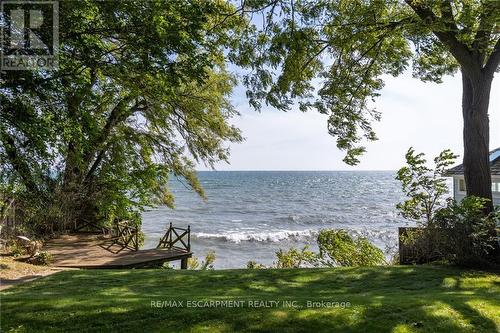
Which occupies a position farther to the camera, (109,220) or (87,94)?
(109,220)

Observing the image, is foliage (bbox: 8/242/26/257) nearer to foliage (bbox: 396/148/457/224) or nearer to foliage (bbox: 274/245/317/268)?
foliage (bbox: 274/245/317/268)

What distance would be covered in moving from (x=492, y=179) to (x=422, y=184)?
30.1 feet

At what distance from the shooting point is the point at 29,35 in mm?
6684

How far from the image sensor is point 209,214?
4859 cm

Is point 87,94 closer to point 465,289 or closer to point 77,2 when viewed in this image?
point 77,2

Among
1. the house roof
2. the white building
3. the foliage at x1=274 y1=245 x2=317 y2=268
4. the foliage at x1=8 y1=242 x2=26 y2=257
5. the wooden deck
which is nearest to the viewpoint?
the foliage at x1=8 y1=242 x2=26 y2=257

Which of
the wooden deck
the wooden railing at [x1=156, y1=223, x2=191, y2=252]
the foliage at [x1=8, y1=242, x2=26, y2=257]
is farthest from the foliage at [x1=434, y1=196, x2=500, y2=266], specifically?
the foliage at [x1=8, y1=242, x2=26, y2=257]

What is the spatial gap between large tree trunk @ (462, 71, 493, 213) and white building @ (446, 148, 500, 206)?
663 cm

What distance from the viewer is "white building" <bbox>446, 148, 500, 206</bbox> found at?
1658cm

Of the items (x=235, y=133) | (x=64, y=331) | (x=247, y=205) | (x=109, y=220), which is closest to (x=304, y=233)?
(x=235, y=133)

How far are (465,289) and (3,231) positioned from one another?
15578mm

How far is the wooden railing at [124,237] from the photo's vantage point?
1584 cm

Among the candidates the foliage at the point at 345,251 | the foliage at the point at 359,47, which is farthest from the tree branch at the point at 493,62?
the foliage at the point at 345,251

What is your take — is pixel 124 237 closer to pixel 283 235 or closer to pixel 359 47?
pixel 359 47
